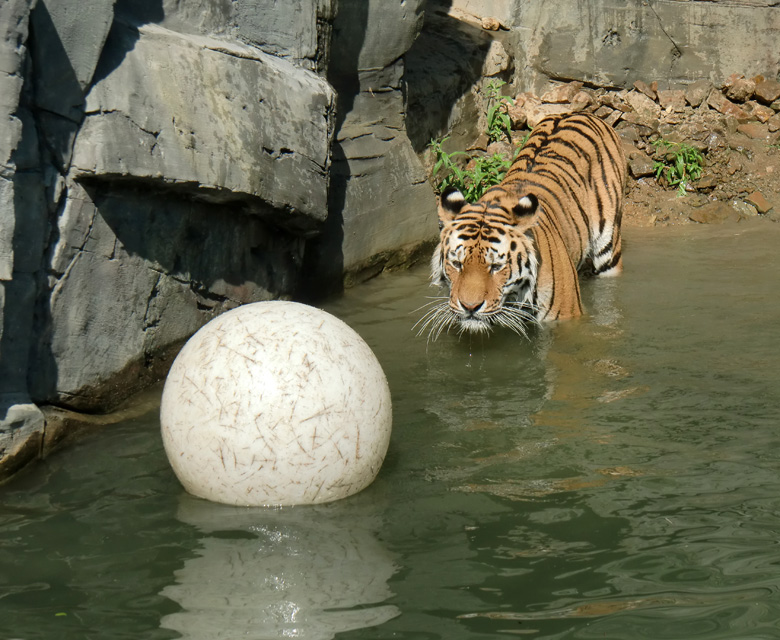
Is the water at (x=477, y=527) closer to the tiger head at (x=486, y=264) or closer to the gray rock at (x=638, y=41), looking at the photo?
the tiger head at (x=486, y=264)

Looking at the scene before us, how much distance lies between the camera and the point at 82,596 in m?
3.25

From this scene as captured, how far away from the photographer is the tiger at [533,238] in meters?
5.88

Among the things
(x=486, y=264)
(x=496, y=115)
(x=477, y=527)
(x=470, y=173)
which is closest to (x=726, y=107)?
(x=496, y=115)

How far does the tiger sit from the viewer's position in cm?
588

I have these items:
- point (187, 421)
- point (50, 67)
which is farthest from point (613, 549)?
point (50, 67)

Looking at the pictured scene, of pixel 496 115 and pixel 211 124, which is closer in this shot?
pixel 211 124

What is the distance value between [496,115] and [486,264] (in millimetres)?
3742

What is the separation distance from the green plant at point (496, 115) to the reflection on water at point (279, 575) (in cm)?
603

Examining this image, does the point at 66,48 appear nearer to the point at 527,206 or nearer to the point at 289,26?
the point at 289,26

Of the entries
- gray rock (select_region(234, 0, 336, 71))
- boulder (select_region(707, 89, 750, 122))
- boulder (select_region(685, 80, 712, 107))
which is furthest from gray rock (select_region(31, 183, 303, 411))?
boulder (select_region(707, 89, 750, 122))

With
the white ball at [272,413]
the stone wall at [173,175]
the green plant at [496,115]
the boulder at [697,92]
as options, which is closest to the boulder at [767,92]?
the boulder at [697,92]

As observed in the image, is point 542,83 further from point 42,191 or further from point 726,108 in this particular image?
point 42,191

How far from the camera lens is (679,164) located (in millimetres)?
9000

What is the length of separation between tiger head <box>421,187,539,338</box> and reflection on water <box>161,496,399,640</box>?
7.23 feet
